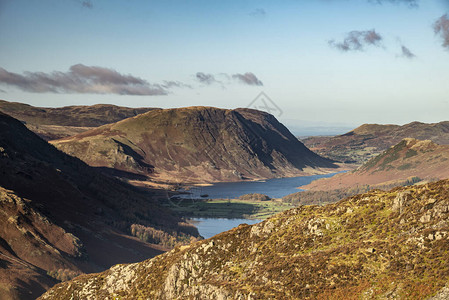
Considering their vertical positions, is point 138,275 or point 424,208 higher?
point 424,208

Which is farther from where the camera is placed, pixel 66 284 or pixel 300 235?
pixel 66 284

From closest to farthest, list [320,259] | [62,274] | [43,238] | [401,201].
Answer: [320,259] → [401,201] → [62,274] → [43,238]

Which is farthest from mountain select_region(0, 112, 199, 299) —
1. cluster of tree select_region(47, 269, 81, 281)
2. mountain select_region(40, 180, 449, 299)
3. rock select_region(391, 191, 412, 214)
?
rock select_region(391, 191, 412, 214)

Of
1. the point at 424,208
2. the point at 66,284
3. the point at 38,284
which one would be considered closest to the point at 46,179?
the point at 38,284

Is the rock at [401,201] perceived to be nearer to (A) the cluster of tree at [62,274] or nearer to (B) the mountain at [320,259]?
(B) the mountain at [320,259]

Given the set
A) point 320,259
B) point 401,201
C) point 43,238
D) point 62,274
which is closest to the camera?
point 320,259

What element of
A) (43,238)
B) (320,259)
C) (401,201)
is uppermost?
(401,201)

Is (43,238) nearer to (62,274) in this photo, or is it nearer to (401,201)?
(62,274)

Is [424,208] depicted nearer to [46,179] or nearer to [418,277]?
[418,277]

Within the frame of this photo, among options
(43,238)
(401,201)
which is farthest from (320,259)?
(43,238)

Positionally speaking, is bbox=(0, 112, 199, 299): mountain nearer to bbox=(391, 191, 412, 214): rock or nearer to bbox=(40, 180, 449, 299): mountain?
bbox=(40, 180, 449, 299): mountain
